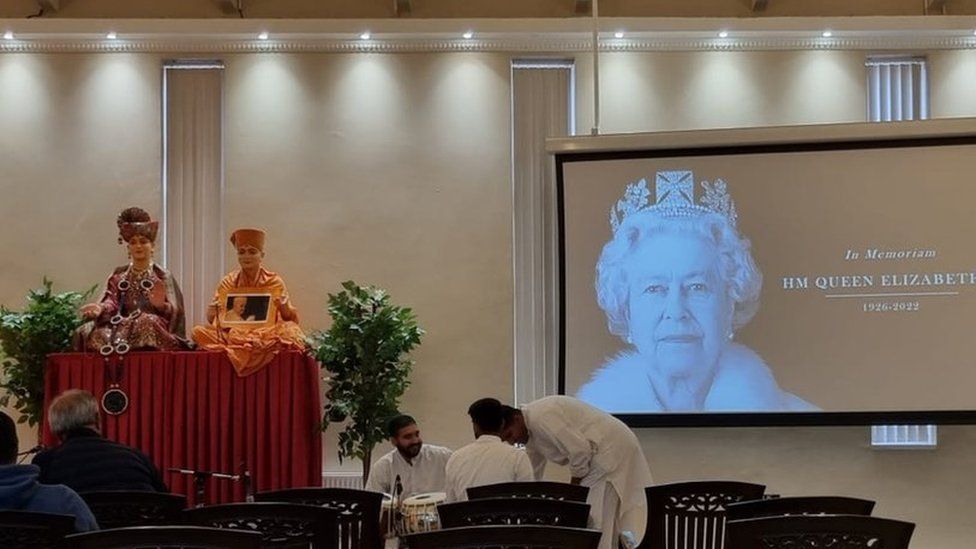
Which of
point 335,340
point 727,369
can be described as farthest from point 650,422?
point 335,340

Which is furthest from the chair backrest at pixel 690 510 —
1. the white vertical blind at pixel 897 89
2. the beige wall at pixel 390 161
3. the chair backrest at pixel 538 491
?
the white vertical blind at pixel 897 89

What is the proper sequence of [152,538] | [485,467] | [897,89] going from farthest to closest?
1. [897,89]
2. [485,467]
3. [152,538]

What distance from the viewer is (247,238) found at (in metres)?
7.61

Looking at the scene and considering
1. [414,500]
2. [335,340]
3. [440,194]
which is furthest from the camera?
[440,194]

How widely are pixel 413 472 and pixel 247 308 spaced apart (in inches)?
79.8

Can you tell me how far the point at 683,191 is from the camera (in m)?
7.79

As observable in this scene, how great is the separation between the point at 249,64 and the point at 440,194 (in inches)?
69.1

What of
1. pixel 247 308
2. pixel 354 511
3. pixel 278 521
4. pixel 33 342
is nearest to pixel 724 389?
pixel 247 308

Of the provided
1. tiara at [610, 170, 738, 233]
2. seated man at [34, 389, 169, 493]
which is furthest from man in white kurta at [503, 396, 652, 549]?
tiara at [610, 170, 738, 233]

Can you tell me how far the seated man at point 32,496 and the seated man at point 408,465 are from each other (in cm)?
269

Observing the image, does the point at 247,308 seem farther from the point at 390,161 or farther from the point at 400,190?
the point at 390,161

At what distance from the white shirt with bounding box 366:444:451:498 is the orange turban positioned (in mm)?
2218

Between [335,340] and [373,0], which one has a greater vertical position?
[373,0]

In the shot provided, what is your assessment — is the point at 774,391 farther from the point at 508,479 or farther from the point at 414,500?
the point at 414,500
